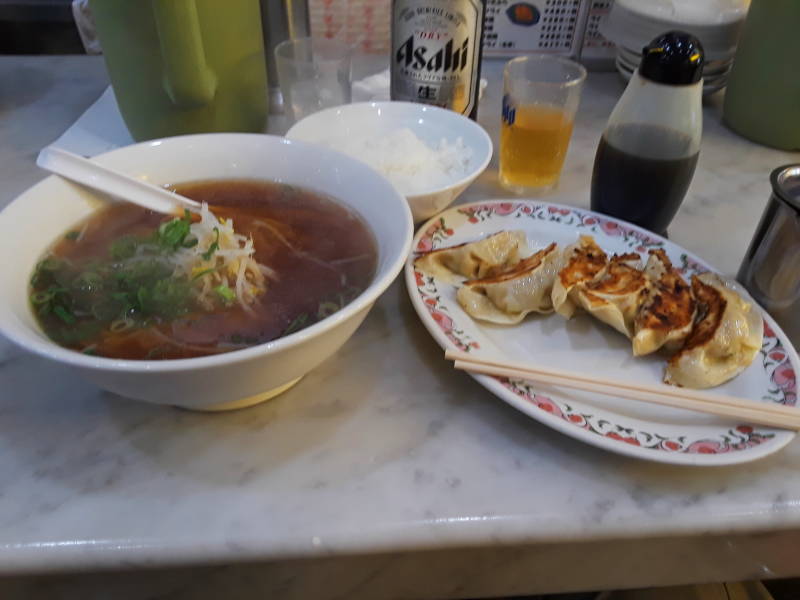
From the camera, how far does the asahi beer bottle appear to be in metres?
1.01

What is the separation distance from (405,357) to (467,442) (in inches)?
5.7

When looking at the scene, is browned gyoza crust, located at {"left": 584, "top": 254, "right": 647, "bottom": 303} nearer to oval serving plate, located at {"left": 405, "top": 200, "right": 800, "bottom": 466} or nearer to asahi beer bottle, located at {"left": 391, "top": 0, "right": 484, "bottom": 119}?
oval serving plate, located at {"left": 405, "top": 200, "right": 800, "bottom": 466}

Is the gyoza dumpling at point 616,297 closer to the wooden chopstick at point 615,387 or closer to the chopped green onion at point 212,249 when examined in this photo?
the wooden chopstick at point 615,387

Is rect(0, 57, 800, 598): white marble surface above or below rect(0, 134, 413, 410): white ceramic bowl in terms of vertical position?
below

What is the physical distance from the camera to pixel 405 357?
0.75 m

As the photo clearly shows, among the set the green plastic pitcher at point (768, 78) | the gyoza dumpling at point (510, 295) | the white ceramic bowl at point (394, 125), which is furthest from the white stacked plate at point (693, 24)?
the gyoza dumpling at point (510, 295)

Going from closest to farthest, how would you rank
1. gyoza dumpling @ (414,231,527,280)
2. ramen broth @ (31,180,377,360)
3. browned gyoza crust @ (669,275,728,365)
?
ramen broth @ (31,180,377,360), browned gyoza crust @ (669,275,728,365), gyoza dumpling @ (414,231,527,280)

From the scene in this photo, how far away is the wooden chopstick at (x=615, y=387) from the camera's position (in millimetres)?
625

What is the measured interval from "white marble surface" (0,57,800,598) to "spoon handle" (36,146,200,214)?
0.22m

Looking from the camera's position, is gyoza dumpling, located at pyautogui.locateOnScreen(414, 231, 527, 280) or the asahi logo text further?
the asahi logo text

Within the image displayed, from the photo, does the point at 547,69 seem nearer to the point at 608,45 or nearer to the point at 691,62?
the point at 691,62

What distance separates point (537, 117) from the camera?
1061 millimetres

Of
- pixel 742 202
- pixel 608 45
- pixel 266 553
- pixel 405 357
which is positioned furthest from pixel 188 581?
pixel 608 45

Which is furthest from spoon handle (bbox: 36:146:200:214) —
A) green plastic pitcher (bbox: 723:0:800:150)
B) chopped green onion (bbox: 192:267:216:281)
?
green plastic pitcher (bbox: 723:0:800:150)
